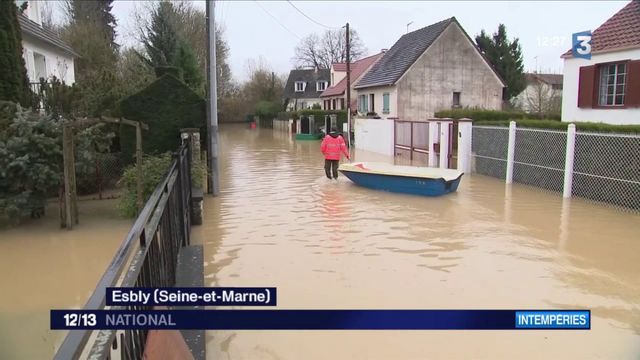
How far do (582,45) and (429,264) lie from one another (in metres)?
14.4

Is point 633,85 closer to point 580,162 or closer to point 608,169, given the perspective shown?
point 580,162

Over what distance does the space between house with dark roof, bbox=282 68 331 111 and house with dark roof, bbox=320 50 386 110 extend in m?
18.9

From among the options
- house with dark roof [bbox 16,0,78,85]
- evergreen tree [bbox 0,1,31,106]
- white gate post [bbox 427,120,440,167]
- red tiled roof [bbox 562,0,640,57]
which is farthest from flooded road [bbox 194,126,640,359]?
house with dark roof [bbox 16,0,78,85]

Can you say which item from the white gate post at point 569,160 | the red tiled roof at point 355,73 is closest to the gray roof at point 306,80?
the red tiled roof at point 355,73

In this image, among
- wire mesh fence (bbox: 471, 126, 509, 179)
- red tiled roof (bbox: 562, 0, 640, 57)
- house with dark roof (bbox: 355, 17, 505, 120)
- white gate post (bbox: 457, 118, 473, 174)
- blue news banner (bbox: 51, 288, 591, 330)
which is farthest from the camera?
house with dark roof (bbox: 355, 17, 505, 120)

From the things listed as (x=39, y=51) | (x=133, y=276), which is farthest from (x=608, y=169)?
(x=39, y=51)

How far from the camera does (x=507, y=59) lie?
142ft

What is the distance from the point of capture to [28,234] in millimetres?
9586

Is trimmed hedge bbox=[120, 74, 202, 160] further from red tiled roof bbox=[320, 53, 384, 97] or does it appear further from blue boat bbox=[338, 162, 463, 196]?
red tiled roof bbox=[320, 53, 384, 97]

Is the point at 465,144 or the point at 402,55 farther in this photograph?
the point at 402,55

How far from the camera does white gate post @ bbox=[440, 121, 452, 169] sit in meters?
17.1

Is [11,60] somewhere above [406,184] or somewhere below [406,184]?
above

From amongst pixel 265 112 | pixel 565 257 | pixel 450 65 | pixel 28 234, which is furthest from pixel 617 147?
pixel 265 112

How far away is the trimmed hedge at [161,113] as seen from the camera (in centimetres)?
1321
